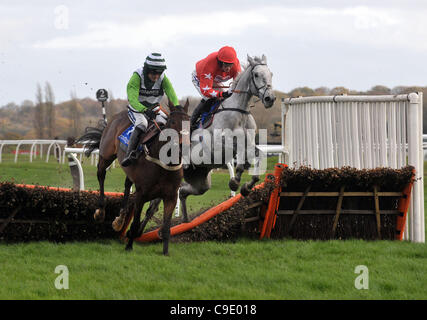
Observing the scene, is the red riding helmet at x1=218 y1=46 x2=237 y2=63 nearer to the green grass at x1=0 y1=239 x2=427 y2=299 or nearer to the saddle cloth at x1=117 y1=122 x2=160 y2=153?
the saddle cloth at x1=117 y1=122 x2=160 y2=153

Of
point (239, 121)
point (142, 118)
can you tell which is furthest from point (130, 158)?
point (239, 121)

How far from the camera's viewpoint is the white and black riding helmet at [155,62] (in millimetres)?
6691

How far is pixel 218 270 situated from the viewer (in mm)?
5559

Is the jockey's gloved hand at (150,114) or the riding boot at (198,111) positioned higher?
the riding boot at (198,111)

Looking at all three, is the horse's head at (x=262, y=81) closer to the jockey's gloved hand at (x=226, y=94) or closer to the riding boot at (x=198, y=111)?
the jockey's gloved hand at (x=226, y=94)

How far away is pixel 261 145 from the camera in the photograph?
26.8ft

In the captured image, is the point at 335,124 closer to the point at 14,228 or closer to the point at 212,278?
the point at 212,278

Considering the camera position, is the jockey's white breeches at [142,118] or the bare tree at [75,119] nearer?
the jockey's white breeches at [142,118]

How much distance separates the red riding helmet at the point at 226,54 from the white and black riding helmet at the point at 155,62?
90 centimetres

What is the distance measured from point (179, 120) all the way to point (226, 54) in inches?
61.0

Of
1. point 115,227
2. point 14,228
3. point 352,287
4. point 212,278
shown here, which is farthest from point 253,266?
point 14,228

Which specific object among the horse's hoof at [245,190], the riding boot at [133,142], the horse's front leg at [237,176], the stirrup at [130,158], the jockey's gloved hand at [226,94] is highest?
the jockey's gloved hand at [226,94]
